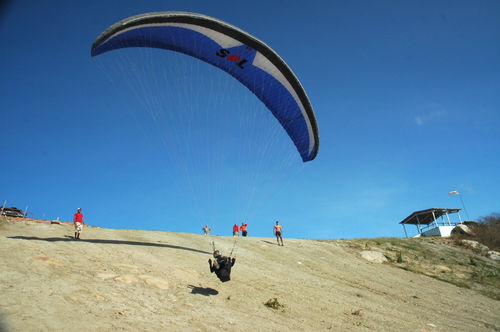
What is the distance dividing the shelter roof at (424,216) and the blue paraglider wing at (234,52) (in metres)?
29.9

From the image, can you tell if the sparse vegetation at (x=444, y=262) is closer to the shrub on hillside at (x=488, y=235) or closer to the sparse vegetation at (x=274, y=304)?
the shrub on hillside at (x=488, y=235)

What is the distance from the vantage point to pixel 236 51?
10.9 meters

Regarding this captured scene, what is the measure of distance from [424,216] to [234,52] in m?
37.5

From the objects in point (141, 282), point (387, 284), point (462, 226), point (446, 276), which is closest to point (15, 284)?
point (141, 282)

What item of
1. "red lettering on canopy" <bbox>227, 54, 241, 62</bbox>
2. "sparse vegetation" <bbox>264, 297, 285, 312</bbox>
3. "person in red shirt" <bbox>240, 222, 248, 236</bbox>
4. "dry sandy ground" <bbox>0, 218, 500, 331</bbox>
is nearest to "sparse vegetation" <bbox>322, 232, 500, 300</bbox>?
"dry sandy ground" <bbox>0, 218, 500, 331</bbox>

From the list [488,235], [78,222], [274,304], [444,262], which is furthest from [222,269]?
[488,235]

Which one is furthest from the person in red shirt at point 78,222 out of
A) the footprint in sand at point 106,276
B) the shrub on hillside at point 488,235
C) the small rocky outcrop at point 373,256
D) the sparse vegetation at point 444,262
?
the shrub on hillside at point 488,235

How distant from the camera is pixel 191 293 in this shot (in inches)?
315

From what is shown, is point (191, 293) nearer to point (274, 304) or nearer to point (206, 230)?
point (274, 304)

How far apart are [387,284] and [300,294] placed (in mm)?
6068

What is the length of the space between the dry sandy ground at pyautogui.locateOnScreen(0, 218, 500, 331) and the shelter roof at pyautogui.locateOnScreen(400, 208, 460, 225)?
23.6 m

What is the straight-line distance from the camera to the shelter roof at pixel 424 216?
34869 millimetres

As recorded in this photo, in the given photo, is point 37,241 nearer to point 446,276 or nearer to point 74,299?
point 74,299

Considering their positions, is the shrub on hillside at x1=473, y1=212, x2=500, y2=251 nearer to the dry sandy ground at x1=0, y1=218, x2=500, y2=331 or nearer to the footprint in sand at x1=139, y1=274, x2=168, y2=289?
the dry sandy ground at x1=0, y1=218, x2=500, y2=331
